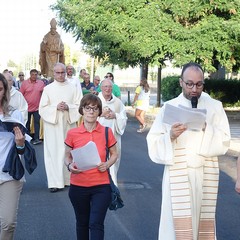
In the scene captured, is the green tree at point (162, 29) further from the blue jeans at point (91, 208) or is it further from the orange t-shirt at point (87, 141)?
the blue jeans at point (91, 208)

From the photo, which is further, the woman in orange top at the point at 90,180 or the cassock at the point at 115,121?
the cassock at the point at 115,121

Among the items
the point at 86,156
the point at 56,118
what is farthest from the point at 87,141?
the point at 56,118

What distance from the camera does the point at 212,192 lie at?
478 centimetres

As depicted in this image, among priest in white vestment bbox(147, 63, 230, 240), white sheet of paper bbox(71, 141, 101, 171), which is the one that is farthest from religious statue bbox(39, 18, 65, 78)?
priest in white vestment bbox(147, 63, 230, 240)

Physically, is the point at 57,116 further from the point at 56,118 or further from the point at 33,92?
the point at 33,92

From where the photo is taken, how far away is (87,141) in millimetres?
5305

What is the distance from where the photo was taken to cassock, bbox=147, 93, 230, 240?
4.67 m

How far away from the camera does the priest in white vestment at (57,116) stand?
31.7 ft

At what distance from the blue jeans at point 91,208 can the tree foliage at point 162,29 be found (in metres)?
17.0

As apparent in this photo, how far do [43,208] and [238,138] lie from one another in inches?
393

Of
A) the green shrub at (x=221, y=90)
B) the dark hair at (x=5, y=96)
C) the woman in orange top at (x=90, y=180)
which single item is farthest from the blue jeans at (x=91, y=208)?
the green shrub at (x=221, y=90)

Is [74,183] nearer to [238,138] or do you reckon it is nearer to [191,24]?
[238,138]

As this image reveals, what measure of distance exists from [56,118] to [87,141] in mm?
4463

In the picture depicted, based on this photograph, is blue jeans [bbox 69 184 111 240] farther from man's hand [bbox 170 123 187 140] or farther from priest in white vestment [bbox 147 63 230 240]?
man's hand [bbox 170 123 187 140]
